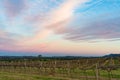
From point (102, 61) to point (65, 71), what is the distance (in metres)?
20.6

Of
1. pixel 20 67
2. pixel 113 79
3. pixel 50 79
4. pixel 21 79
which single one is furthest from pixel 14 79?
pixel 20 67

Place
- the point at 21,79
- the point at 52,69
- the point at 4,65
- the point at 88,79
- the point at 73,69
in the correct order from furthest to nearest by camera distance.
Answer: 1. the point at 4,65
2. the point at 52,69
3. the point at 73,69
4. the point at 88,79
5. the point at 21,79

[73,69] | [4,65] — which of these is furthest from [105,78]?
[4,65]

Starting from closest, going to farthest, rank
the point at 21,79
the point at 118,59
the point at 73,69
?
the point at 21,79 → the point at 73,69 → the point at 118,59

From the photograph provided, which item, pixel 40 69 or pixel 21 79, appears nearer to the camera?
pixel 21 79

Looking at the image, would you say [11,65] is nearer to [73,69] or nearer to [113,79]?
[73,69]

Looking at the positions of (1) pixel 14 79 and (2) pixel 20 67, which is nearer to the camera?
(1) pixel 14 79

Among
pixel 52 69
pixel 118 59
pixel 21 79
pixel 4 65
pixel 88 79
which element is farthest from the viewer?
pixel 4 65

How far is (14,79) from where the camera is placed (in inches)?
1642

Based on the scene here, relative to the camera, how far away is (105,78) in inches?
1772

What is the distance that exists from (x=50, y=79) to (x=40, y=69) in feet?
70.9

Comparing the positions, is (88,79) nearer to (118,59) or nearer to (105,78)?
(105,78)

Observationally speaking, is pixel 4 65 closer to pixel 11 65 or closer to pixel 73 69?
pixel 11 65

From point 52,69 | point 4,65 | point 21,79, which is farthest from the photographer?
point 4,65
